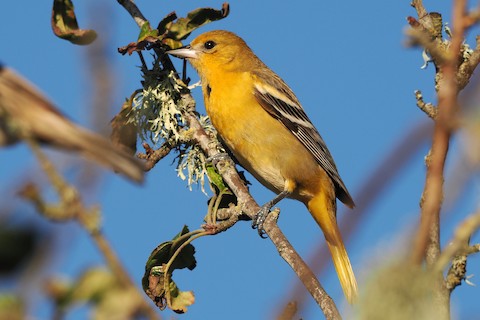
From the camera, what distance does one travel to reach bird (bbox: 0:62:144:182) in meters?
0.57

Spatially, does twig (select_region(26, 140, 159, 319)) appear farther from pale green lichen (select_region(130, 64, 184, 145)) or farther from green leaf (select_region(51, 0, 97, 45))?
pale green lichen (select_region(130, 64, 184, 145))

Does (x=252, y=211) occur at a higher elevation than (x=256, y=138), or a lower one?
lower

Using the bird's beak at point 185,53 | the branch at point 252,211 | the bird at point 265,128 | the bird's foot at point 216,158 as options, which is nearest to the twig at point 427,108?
the branch at point 252,211

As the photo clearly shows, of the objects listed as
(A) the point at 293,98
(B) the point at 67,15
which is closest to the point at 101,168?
(B) the point at 67,15

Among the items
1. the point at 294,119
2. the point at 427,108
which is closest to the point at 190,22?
the point at 294,119

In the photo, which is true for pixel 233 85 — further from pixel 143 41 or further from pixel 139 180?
pixel 139 180

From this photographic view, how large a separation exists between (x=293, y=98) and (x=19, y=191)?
18.0ft

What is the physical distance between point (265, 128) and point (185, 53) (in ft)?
3.06

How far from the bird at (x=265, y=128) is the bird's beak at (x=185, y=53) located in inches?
0.8

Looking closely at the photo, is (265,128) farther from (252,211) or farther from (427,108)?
(427,108)

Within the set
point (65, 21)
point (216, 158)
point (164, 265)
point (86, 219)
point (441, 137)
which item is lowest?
point (164, 265)

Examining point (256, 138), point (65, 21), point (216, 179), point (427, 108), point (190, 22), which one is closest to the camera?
point (427, 108)

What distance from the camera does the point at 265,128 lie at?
541 cm

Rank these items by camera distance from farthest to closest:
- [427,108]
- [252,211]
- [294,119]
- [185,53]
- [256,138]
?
[294,119]
[256,138]
[185,53]
[252,211]
[427,108]
